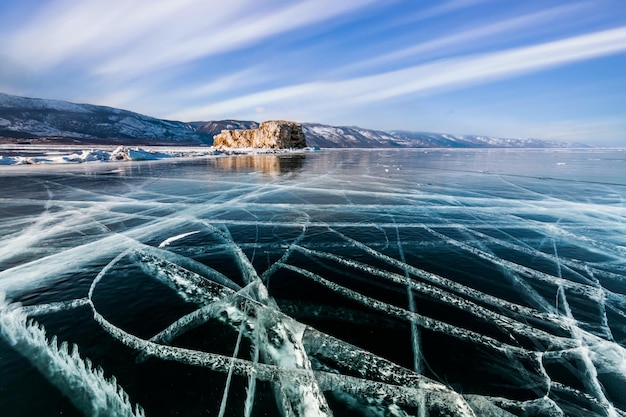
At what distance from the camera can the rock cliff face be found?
338ft

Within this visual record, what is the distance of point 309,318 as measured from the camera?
5.36 meters

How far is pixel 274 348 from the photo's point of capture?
4570mm

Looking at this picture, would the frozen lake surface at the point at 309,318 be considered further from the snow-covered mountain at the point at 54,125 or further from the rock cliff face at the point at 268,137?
the snow-covered mountain at the point at 54,125

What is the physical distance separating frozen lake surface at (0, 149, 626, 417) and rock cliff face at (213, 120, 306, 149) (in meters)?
95.1

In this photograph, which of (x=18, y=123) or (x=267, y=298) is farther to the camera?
(x=18, y=123)

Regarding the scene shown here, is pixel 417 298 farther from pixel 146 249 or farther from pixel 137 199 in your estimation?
pixel 137 199

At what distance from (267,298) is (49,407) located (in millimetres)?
3440

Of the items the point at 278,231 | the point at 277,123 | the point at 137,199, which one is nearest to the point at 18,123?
the point at 277,123

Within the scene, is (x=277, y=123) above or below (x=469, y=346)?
above

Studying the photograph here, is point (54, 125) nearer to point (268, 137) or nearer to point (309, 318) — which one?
point (268, 137)

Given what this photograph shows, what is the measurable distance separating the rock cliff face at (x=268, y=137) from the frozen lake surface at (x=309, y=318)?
95.1 meters

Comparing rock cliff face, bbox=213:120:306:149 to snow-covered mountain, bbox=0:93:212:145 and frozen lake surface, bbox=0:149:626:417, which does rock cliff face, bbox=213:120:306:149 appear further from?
frozen lake surface, bbox=0:149:626:417

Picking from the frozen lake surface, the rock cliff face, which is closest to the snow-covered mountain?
the rock cliff face

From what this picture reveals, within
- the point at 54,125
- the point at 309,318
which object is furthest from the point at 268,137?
the point at 54,125
